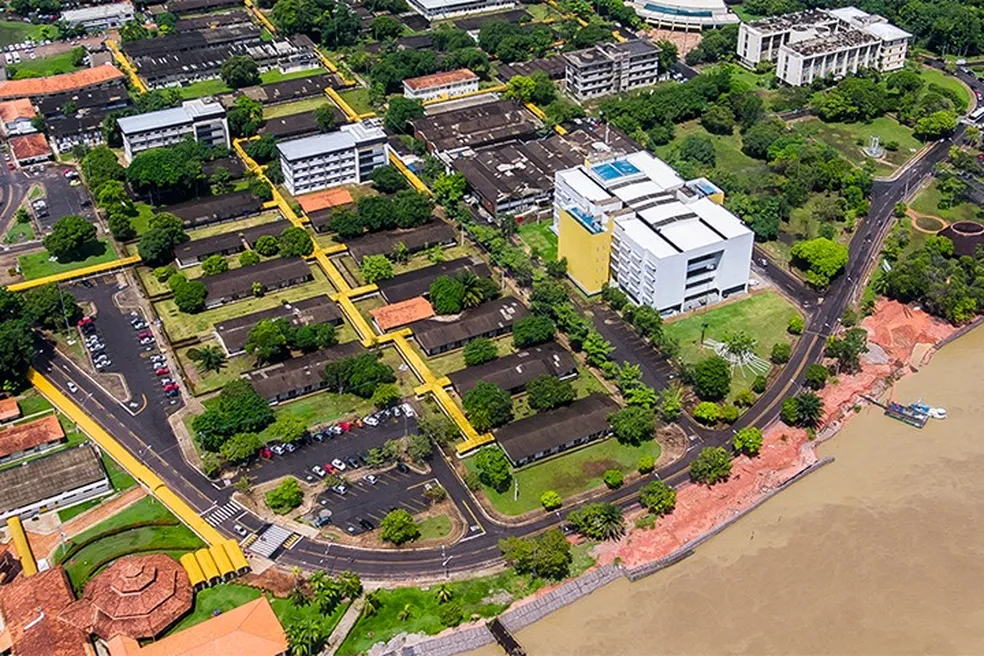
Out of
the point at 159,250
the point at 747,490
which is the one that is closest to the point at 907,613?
the point at 747,490

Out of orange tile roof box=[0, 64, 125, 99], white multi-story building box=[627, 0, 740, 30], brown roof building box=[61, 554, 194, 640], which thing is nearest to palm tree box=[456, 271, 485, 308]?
brown roof building box=[61, 554, 194, 640]

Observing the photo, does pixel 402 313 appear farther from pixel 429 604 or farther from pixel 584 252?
pixel 429 604

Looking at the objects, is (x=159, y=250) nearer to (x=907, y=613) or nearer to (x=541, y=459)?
(x=541, y=459)

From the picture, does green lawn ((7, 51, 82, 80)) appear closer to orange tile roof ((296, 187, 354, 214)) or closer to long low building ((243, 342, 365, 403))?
orange tile roof ((296, 187, 354, 214))

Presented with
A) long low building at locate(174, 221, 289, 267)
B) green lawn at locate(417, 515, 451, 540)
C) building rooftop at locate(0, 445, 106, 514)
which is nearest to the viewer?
green lawn at locate(417, 515, 451, 540)

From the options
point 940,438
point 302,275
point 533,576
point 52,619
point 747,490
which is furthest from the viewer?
point 302,275

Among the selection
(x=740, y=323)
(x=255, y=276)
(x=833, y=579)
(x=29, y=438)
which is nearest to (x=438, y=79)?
(x=255, y=276)
